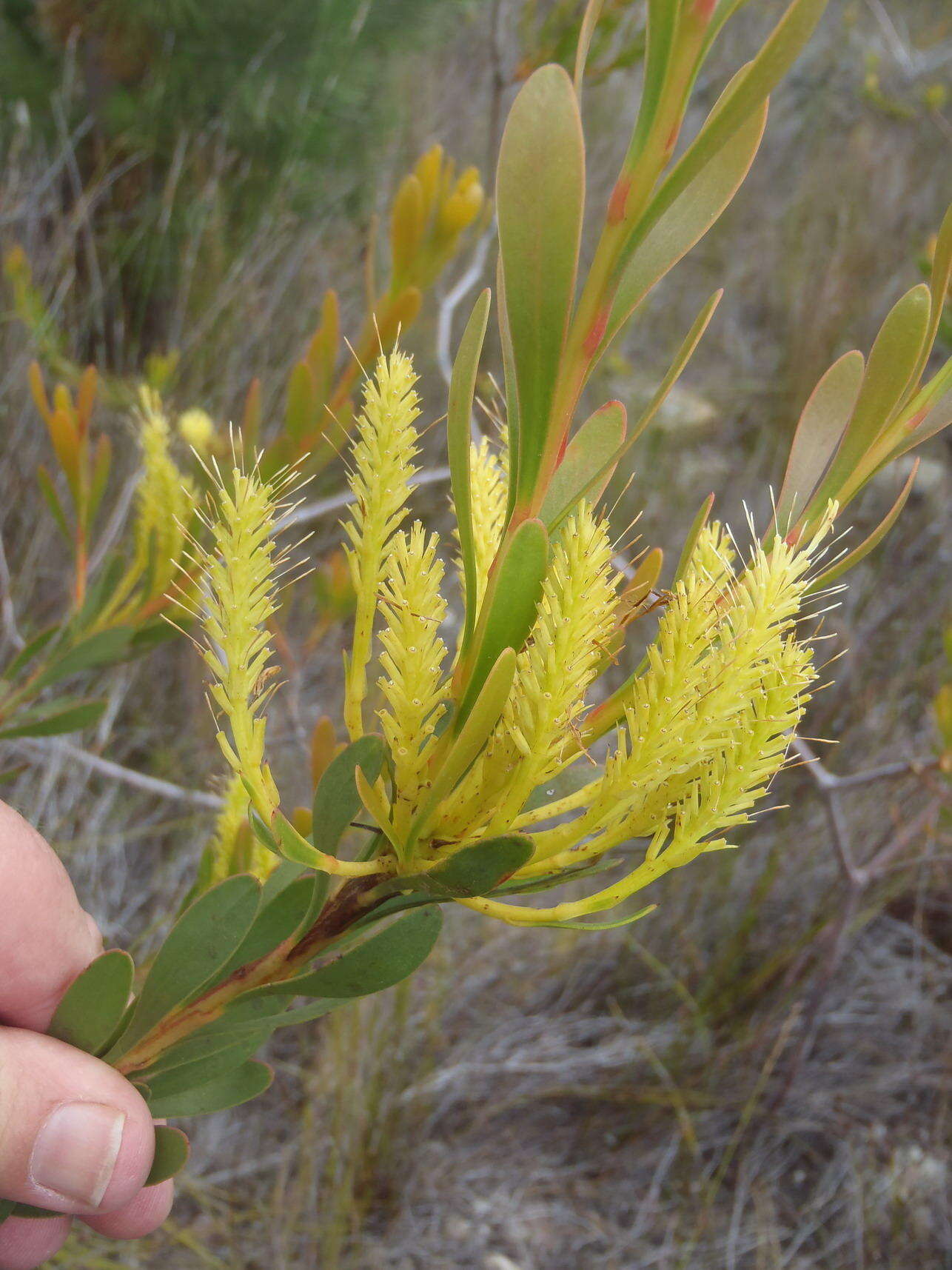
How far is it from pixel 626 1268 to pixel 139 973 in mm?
998

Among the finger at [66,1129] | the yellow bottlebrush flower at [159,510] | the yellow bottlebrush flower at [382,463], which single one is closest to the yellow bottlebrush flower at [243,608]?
the yellow bottlebrush flower at [382,463]

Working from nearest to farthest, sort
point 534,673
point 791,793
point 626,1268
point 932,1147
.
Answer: point 534,673 → point 626,1268 → point 932,1147 → point 791,793

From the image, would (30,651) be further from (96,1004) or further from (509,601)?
(509,601)

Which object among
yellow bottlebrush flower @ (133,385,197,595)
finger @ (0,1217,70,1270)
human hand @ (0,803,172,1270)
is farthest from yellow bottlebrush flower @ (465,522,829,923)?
finger @ (0,1217,70,1270)

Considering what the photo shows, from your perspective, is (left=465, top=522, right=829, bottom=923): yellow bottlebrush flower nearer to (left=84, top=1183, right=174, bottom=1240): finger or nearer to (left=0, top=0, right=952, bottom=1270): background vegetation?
(left=84, top=1183, right=174, bottom=1240): finger

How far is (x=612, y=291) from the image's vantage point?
30 centimetres

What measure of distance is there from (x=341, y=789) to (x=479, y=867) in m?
0.08

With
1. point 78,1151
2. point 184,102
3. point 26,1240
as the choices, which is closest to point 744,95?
point 78,1151

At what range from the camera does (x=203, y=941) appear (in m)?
0.43

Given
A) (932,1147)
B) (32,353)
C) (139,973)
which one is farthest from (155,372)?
(932,1147)

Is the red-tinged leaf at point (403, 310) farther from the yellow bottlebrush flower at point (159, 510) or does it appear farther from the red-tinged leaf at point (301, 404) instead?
the yellow bottlebrush flower at point (159, 510)

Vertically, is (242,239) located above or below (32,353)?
above

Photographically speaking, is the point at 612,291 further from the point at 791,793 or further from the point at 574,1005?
the point at 791,793

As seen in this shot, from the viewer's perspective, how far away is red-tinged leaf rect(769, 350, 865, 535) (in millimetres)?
395
